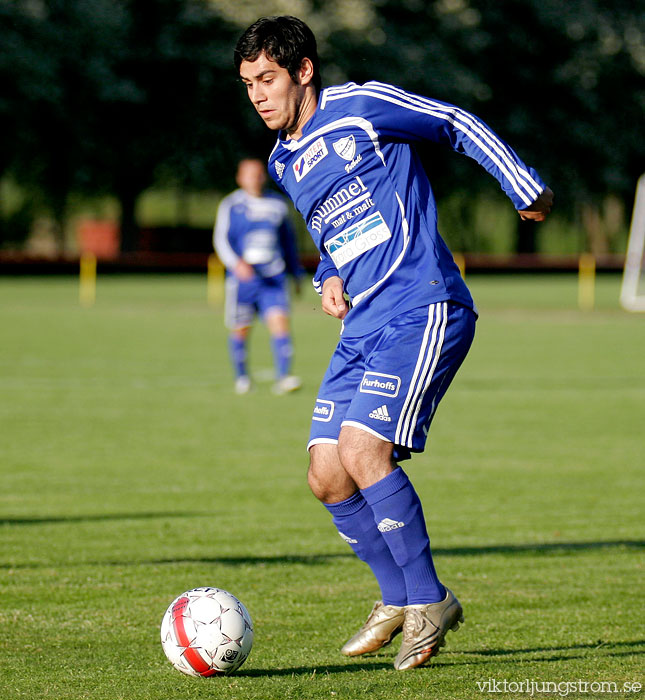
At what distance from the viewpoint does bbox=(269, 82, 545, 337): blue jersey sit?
4.10 m

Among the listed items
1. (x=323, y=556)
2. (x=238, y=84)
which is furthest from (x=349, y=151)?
(x=238, y=84)

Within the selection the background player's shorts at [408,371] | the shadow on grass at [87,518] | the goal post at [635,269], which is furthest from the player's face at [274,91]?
the goal post at [635,269]

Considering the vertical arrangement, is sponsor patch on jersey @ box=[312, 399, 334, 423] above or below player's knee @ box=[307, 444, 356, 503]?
above

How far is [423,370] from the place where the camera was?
4.06 metres

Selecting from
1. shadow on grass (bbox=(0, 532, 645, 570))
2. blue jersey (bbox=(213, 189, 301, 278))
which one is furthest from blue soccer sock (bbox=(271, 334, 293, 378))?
shadow on grass (bbox=(0, 532, 645, 570))

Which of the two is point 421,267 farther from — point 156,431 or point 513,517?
point 156,431

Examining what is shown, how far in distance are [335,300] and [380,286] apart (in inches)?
7.8

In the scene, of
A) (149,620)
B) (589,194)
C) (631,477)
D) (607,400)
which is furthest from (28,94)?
(149,620)

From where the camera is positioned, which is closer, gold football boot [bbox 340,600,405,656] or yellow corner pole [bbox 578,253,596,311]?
gold football boot [bbox 340,600,405,656]

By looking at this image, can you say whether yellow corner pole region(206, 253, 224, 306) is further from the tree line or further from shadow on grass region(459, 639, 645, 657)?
shadow on grass region(459, 639, 645, 657)

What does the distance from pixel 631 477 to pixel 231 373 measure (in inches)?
310

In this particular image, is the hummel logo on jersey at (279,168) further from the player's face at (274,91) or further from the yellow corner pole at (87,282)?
the yellow corner pole at (87,282)

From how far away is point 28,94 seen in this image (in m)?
39.0

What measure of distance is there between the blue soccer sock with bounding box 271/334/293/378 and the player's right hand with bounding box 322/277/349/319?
875cm
